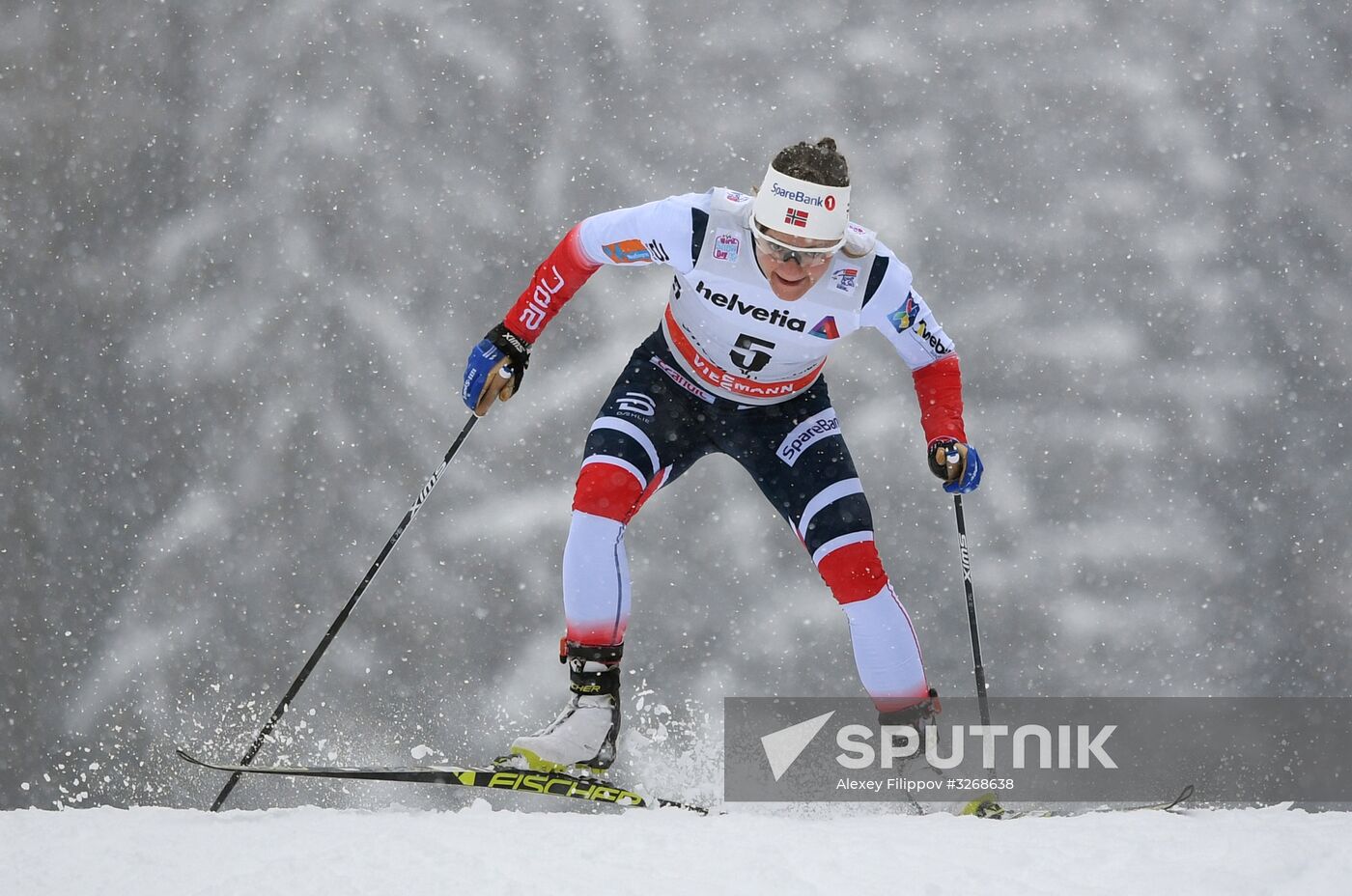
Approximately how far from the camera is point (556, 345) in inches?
513

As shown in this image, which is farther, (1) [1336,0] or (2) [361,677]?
(2) [361,677]

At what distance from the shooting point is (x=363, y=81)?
12.4 meters

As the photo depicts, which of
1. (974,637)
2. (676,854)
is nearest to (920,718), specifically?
(974,637)

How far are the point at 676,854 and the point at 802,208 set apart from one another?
2.00 meters

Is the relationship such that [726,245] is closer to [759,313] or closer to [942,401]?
[759,313]

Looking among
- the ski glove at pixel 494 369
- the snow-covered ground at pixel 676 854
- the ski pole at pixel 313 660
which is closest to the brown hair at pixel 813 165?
the ski glove at pixel 494 369

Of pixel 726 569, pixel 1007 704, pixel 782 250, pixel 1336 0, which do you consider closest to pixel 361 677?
pixel 726 569

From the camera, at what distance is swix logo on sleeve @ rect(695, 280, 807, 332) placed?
12.9 feet

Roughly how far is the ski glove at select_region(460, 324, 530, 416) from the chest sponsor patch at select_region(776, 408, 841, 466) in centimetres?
98

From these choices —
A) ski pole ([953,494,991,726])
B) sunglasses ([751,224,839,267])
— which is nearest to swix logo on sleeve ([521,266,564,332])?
sunglasses ([751,224,839,267])

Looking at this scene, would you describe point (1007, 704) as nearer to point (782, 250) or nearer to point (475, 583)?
point (782, 250)

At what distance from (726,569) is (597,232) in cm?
956

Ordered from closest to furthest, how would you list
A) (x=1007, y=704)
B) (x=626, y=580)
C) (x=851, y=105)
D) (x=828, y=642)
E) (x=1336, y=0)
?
(x=626, y=580), (x=1007, y=704), (x=1336, y=0), (x=851, y=105), (x=828, y=642)

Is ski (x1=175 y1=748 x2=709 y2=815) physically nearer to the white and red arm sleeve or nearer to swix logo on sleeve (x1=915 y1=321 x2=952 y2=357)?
the white and red arm sleeve
